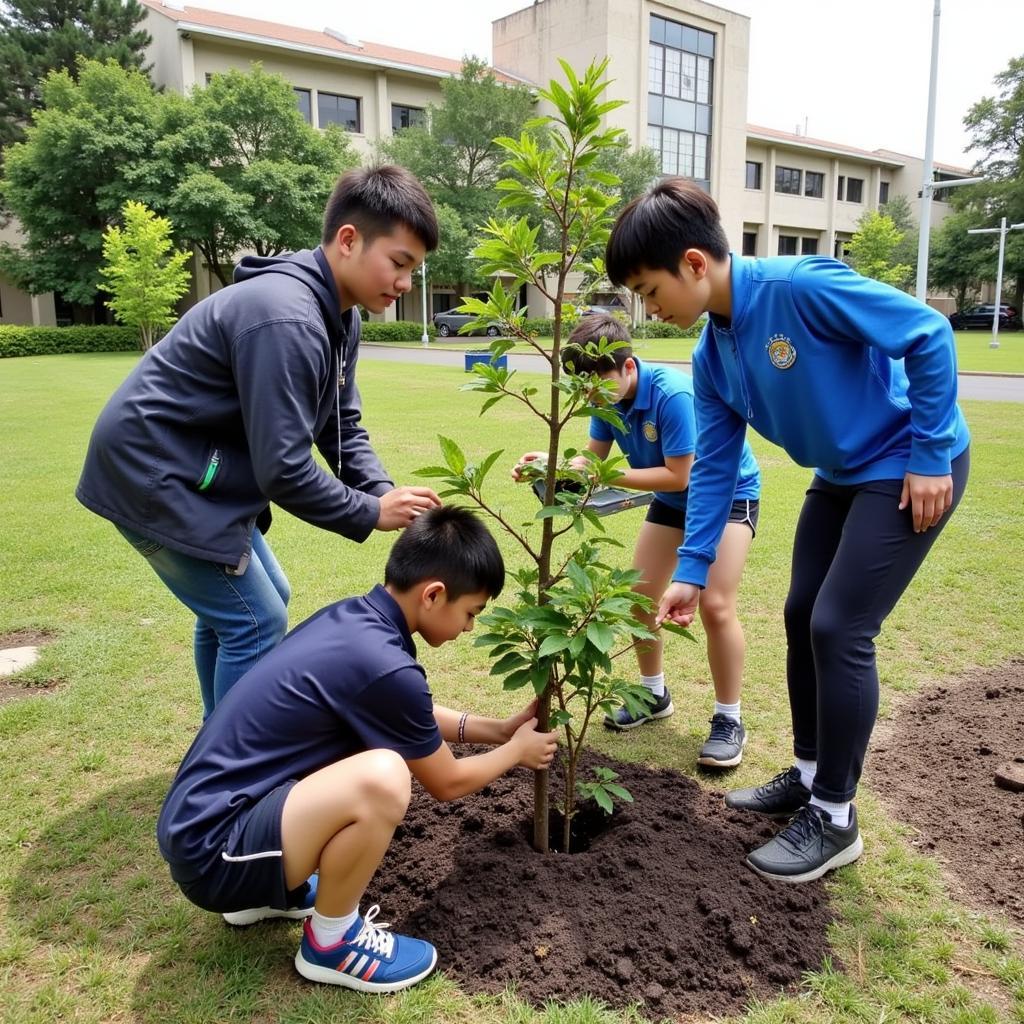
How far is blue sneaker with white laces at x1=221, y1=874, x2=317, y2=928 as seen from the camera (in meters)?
2.37

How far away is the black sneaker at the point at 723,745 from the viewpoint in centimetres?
319

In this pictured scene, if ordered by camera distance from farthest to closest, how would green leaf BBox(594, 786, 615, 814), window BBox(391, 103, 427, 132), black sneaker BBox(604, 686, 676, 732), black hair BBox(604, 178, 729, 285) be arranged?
1. window BBox(391, 103, 427, 132)
2. black sneaker BBox(604, 686, 676, 732)
3. green leaf BBox(594, 786, 615, 814)
4. black hair BBox(604, 178, 729, 285)

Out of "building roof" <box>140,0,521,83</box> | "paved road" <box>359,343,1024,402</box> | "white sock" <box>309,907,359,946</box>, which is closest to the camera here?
"white sock" <box>309,907,359,946</box>

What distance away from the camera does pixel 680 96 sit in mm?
46156

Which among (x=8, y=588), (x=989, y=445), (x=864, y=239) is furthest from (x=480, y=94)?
(x=8, y=588)

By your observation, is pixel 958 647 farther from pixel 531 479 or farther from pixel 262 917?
pixel 262 917

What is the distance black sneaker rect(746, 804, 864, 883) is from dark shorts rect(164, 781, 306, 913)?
140cm

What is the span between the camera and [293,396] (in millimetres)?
2293

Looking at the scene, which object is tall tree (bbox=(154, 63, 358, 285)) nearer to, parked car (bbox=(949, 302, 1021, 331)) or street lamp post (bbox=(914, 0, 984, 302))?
street lamp post (bbox=(914, 0, 984, 302))

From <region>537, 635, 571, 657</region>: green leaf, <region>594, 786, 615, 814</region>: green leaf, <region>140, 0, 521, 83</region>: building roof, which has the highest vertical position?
<region>140, 0, 521, 83</region>: building roof

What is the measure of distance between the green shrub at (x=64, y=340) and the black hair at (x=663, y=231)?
106 feet

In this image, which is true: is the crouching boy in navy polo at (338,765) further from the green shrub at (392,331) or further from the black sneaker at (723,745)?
the green shrub at (392,331)

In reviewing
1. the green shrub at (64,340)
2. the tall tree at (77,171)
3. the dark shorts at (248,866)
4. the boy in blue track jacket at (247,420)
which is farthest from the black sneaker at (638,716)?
the tall tree at (77,171)

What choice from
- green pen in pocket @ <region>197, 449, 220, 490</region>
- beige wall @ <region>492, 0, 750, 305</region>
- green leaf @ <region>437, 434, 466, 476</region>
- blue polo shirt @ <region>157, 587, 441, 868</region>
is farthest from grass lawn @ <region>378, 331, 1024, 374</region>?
blue polo shirt @ <region>157, 587, 441, 868</region>
